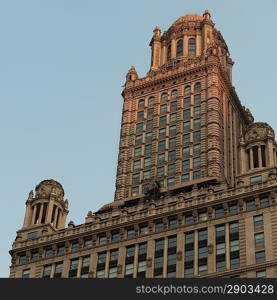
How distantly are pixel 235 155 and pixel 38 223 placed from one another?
34711 millimetres

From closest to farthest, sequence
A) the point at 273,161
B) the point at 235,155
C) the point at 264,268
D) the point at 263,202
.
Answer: the point at 264,268
the point at 263,202
the point at 273,161
the point at 235,155

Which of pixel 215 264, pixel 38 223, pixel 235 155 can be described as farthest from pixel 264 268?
pixel 235 155

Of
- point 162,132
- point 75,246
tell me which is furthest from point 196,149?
point 75,246

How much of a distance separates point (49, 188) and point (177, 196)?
19.2m

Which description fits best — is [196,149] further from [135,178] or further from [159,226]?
[159,226]

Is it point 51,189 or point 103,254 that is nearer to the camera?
point 103,254

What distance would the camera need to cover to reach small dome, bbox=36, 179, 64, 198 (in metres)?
112

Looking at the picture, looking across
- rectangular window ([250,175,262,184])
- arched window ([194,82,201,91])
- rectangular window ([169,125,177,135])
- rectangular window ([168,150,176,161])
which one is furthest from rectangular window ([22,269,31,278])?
arched window ([194,82,201,91])

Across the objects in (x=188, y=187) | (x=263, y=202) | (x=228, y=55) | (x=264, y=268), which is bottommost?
(x=264, y=268)

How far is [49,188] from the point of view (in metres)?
113

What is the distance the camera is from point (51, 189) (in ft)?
370

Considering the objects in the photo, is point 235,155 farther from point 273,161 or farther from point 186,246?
point 186,246

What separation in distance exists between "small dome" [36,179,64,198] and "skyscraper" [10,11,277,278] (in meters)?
0.14

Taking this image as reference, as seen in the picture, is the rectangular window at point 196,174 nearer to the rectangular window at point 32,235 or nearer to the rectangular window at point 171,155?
the rectangular window at point 171,155
